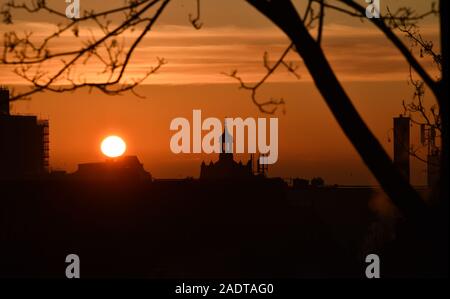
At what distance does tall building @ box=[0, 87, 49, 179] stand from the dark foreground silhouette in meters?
36.1

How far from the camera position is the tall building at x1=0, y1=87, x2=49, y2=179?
83625 mm

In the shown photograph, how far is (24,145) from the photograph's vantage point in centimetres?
8656

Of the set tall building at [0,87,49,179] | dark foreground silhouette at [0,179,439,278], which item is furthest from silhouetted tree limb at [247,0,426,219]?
tall building at [0,87,49,179]

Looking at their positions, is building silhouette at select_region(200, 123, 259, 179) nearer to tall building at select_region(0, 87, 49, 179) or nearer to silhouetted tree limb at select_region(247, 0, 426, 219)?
tall building at select_region(0, 87, 49, 179)

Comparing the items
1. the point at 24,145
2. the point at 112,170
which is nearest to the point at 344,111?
the point at 112,170

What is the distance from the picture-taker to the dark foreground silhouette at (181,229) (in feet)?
123

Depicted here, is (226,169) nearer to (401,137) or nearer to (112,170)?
(112,170)

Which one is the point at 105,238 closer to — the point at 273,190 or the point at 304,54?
the point at 273,190

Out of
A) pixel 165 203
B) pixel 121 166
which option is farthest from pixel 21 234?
pixel 121 166

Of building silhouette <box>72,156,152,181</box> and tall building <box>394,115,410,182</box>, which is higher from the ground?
tall building <box>394,115,410,182</box>

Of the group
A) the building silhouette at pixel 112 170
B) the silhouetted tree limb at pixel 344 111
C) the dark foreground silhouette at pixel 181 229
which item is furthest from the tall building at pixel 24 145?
the silhouetted tree limb at pixel 344 111

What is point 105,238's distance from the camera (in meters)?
39.6

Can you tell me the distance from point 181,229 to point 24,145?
4434 cm

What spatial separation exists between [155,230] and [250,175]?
1841 cm
